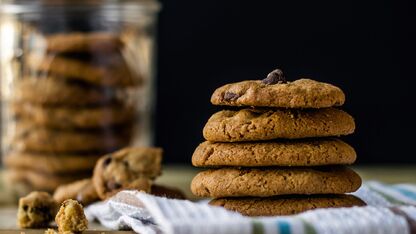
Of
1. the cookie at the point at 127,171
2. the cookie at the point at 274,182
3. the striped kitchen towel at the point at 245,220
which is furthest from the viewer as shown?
the cookie at the point at 127,171

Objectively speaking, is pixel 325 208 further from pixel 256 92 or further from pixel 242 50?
pixel 242 50

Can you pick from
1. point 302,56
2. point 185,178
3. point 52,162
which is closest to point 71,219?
point 52,162

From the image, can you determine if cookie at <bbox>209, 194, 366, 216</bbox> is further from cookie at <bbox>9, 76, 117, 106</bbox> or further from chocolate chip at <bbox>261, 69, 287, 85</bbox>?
cookie at <bbox>9, 76, 117, 106</bbox>

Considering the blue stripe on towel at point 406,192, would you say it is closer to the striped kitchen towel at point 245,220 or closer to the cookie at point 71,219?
the striped kitchen towel at point 245,220

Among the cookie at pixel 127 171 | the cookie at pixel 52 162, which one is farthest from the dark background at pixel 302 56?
the cookie at pixel 127 171

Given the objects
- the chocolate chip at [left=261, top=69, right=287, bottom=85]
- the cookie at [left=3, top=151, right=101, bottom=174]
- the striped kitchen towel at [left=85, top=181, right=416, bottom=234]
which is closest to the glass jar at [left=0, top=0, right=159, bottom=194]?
the cookie at [left=3, top=151, right=101, bottom=174]

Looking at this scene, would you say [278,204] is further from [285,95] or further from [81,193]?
[81,193]
